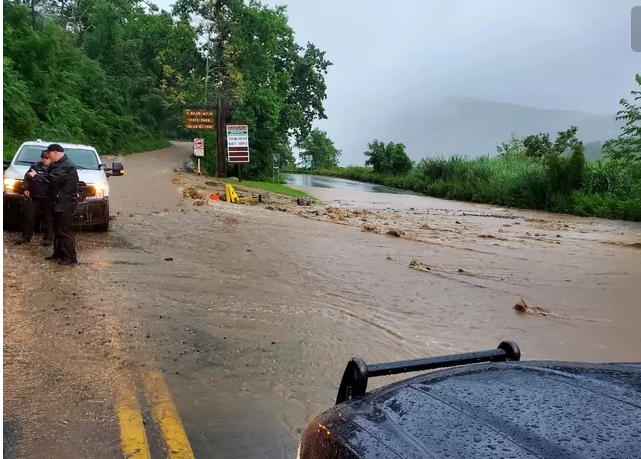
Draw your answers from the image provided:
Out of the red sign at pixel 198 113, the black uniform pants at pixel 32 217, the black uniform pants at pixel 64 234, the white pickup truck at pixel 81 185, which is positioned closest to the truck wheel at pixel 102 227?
the white pickup truck at pixel 81 185

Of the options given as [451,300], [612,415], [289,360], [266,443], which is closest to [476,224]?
[451,300]

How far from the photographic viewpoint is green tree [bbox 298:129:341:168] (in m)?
88.6

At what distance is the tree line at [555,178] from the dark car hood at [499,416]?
23455mm

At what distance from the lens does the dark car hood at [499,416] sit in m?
1.49

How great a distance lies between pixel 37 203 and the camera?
8.98 meters

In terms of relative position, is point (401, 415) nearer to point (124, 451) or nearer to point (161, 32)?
point (124, 451)

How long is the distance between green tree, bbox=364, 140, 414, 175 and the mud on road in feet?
128

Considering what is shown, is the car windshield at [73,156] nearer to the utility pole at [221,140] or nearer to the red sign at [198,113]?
the utility pole at [221,140]

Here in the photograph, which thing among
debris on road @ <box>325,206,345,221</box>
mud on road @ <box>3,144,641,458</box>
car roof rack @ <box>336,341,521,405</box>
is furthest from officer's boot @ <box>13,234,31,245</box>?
debris on road @ <box>325,206,345,221</box>

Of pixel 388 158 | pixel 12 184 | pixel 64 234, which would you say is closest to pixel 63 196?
pixel 64 234

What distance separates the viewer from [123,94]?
49.2 m

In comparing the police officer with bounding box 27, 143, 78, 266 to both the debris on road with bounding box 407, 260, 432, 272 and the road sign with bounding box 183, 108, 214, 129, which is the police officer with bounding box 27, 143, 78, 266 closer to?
the debris on road with bounding box 407, 260, 432, 272

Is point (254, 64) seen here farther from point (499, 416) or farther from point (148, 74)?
point (499, 416)

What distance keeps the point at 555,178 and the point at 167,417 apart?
27894 mm
